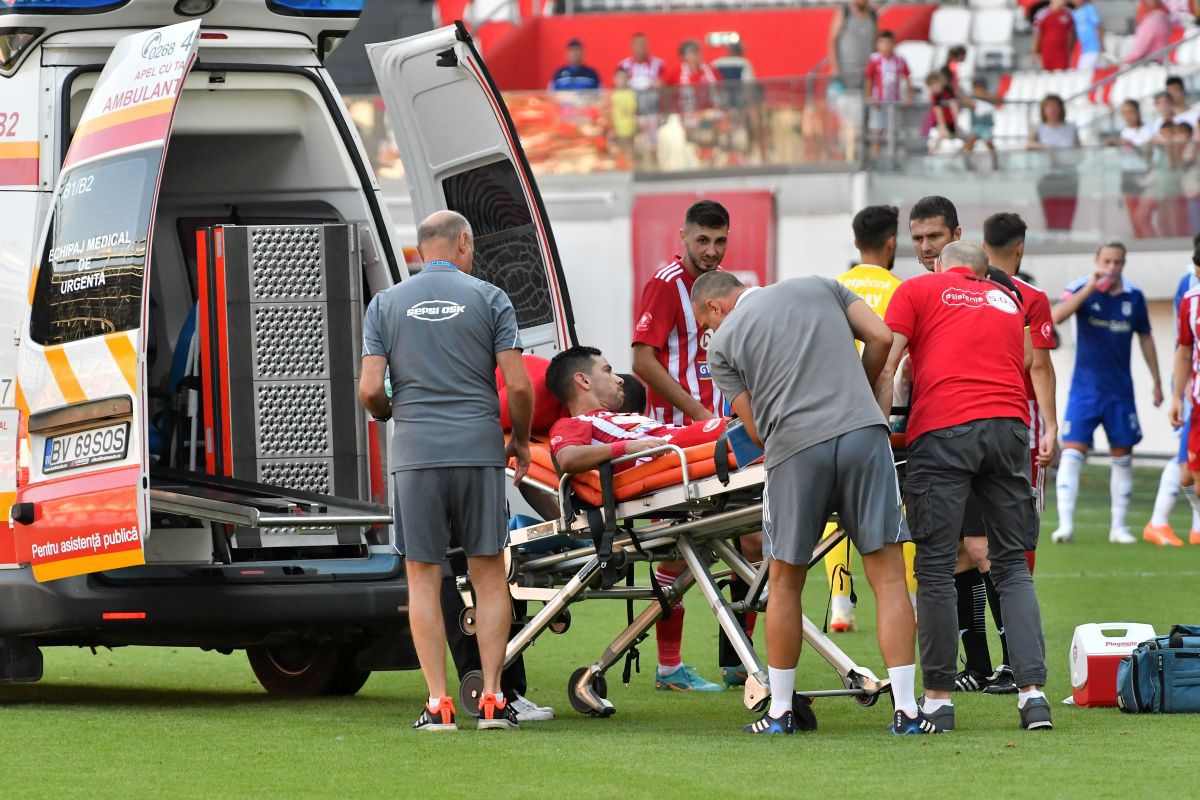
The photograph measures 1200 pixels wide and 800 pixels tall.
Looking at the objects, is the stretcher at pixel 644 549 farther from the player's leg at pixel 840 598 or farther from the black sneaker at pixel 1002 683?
the player's leg at pixel 840 598

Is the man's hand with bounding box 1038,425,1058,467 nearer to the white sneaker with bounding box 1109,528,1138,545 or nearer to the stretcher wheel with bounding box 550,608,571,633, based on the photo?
the stretcher wheel with bounding box 550,608,571,633

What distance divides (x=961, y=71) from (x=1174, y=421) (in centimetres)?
1420

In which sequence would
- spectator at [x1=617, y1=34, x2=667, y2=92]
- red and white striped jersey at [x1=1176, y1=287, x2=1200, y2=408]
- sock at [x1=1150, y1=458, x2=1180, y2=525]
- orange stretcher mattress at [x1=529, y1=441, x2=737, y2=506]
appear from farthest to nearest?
spectator at [x1=617, y1=34, x2=667, y2=92], sock at [x1=1150, y1=458, x2=1180, y2=525], red and white striped jersey at [x1=1176, y1=287, x2=1200, y2=408], orange stretcher mattress at [x1=529, y1=441, x2=737, y2=506]

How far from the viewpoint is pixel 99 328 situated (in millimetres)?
7656

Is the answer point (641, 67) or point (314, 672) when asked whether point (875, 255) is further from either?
→ point (641, 67)

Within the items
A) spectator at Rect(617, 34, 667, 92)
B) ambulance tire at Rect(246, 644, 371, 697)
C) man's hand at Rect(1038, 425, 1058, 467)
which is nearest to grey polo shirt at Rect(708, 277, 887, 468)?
man's hand at Rect(1038, 425, 1058, 467)

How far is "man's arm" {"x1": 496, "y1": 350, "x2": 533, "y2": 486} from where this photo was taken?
7.45m

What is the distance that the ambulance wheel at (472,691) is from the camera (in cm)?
768

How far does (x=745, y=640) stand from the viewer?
7418 millimetres

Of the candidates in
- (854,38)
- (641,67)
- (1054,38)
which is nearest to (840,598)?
(854,38)

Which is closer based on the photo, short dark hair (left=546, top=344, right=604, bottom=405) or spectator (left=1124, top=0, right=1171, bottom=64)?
short dark hair (left=546, top=344, right=604, bottom=405)

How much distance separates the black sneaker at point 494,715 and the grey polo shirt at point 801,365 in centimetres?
136

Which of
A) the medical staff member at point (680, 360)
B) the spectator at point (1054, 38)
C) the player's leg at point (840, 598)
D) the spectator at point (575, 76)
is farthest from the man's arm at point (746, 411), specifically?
the spectator at point (1054, 38)

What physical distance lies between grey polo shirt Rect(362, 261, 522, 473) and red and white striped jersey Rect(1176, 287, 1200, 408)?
6.50 meters
